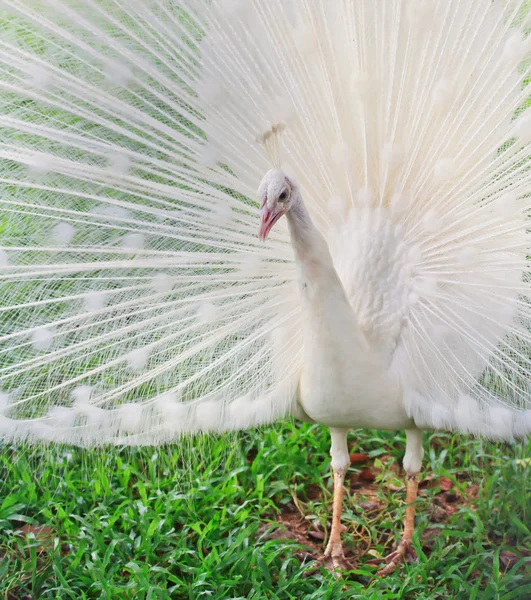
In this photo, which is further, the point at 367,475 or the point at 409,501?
the point at 367,475

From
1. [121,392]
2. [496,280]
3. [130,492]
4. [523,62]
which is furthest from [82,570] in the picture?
[523,62]

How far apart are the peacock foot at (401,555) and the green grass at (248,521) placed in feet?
0.17

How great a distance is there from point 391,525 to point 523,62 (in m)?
1.79

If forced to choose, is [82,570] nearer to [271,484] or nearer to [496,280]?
[271,484]

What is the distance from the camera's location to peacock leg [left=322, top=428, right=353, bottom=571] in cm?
296

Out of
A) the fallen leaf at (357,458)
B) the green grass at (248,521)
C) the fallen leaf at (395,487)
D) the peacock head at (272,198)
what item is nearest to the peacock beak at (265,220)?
the peacock head at (272,198)

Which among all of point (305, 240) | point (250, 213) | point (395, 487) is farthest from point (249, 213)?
point (395, 487)

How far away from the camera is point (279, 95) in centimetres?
258

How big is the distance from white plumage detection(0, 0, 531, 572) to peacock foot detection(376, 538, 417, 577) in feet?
2.11

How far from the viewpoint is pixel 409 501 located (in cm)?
297

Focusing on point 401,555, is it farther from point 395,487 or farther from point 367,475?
point 367,475

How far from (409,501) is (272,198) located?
143 cm

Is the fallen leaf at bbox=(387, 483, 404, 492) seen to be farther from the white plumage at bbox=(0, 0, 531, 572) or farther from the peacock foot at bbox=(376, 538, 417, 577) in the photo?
the white plumage at bbox=(0, 0, 531, 572)

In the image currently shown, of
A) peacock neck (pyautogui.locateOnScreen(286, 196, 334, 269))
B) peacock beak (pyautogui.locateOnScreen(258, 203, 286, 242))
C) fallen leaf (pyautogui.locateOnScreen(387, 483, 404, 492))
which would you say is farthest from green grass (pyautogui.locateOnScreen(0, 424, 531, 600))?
peacock beak (pyautogui.locateOnScreen(258, 203, 286, 242))
